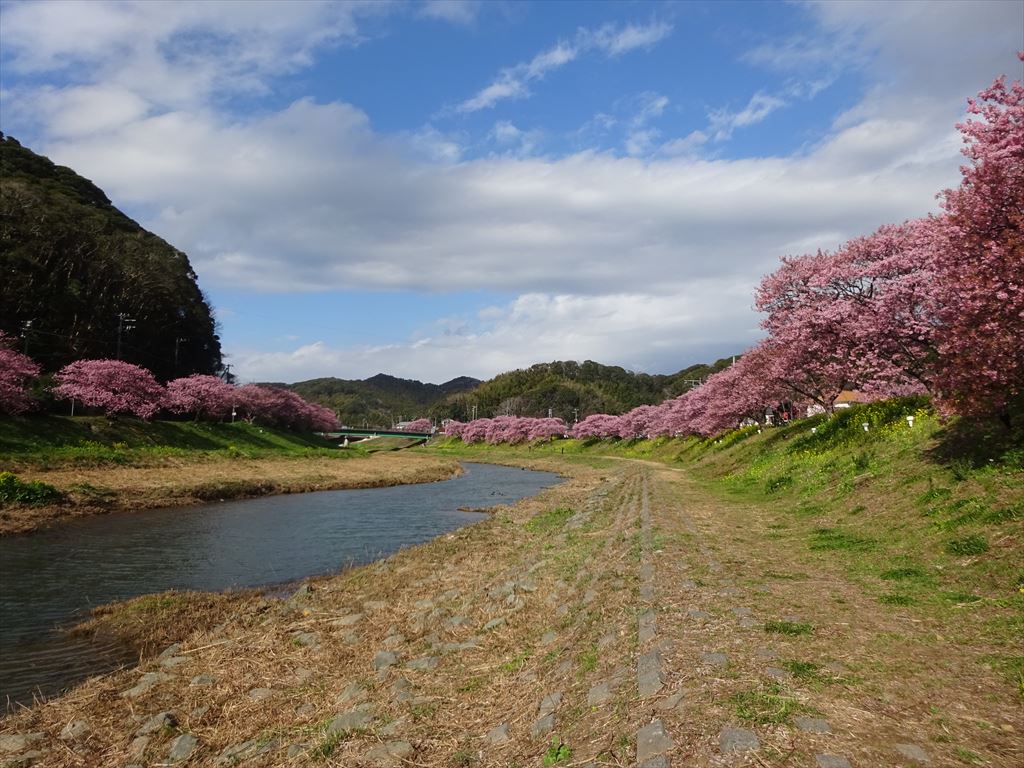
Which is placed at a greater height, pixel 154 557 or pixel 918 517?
pixel 918 517

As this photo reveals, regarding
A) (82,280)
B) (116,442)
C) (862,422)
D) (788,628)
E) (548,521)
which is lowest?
(548,521)

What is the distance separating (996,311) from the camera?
11266mm

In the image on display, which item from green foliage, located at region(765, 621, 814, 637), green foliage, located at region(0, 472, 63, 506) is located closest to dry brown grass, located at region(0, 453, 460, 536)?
green foliage, located at region(0, 472, 63, 506)

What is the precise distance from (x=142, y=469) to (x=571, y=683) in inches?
1594

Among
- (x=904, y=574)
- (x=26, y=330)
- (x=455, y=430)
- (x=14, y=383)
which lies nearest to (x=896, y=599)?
(x=904, y=574)

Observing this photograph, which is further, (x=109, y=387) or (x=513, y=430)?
(x=513, y=430)

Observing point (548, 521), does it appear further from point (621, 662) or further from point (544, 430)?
point (544, 430)

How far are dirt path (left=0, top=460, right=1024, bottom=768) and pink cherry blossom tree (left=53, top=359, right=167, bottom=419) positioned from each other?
1823 inches

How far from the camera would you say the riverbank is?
4828 millimetres

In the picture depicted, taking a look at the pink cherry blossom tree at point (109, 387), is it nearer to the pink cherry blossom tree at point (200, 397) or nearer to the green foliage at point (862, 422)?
the pink cherry blossom tree at point (200, 397)

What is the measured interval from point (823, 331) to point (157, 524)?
27631 millimetres

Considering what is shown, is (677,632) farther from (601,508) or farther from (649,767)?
(601,508)

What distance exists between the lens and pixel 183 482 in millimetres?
35906

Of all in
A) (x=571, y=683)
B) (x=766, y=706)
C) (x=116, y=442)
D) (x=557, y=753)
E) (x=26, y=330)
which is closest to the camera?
(x=766, y=706)
